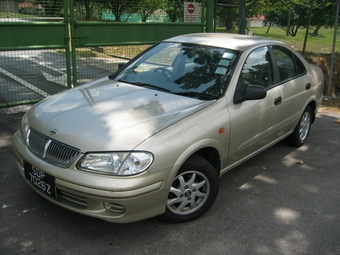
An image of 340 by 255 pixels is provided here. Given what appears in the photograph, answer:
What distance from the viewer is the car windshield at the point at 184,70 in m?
3.78

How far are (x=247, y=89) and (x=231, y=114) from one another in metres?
0.33

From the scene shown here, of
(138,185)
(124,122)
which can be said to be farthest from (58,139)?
(138,185)

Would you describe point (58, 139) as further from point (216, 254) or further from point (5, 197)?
point (216, 254)

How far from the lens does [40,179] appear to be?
3062 mm

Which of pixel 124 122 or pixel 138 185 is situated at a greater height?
pixel 124 122

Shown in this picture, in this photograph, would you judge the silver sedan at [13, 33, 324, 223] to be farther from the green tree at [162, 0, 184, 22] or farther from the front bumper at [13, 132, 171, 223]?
the green tree at [162, 0, 184, 22]

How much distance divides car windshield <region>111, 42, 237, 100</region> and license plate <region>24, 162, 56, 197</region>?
1494 mm

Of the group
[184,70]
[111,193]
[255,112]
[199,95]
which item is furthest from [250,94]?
[111,193]

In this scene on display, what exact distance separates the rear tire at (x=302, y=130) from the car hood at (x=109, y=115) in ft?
7.29

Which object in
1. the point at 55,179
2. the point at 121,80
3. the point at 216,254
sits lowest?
the point at 216,254

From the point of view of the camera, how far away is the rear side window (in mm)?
4617

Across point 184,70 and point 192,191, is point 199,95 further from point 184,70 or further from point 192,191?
point 192,191

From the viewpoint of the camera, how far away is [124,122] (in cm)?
313

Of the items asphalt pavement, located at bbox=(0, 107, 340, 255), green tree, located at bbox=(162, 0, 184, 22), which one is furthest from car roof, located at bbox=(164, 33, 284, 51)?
green tree, located at bbox=(162, 0, 184, 22)
